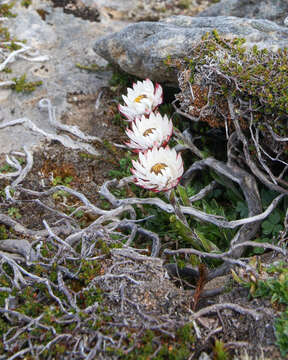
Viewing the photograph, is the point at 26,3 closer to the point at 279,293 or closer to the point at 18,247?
the point at 18,247

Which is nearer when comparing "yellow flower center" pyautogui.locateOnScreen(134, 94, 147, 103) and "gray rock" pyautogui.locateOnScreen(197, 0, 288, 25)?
"yellow flower center" pyautogui.locateOnScreen(134, 94, 147, 103)

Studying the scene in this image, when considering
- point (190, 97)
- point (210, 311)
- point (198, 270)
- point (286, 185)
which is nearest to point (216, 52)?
point (190, 97)

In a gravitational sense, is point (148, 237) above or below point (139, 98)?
below

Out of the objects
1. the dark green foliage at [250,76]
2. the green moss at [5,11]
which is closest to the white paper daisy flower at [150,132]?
the dark green foliage at [250,76]

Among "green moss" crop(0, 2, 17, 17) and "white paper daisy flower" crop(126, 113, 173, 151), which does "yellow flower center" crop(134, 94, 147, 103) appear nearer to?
"white paper daisy flower" crop(126, 113, 173, 151)

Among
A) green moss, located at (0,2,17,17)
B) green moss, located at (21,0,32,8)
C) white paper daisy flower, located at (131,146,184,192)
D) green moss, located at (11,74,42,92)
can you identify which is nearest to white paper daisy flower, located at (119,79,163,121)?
white paper daisy flower, located at (131,146,184,192)

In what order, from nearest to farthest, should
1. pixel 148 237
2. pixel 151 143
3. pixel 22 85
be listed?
pixel 151 143, pixel 148 237, pixel 22 85

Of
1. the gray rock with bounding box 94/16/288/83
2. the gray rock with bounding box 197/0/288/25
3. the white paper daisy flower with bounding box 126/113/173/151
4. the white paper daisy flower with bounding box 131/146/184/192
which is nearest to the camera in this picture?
the white paper daisy flower with bounding box 131/146/184/192

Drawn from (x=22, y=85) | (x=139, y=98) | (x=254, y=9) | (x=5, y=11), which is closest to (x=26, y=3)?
(x=5, y=11)

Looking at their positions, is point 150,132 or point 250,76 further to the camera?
point 250,76
